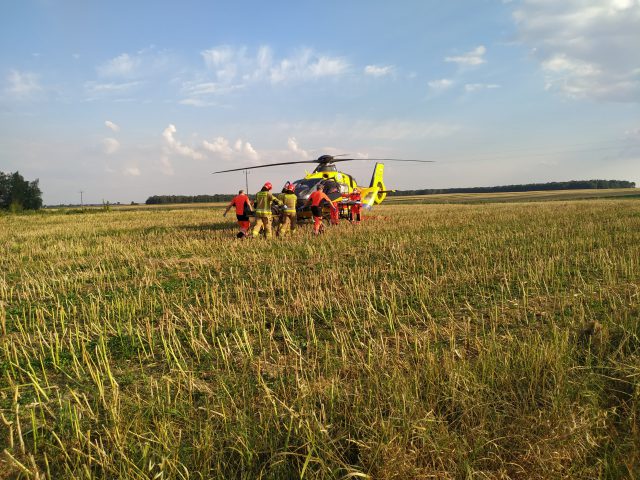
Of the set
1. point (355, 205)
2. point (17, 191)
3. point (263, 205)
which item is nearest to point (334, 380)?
point (263, 205)

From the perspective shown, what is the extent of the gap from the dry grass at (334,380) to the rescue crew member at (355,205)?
10504 mm

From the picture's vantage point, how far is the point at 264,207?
1246 centimetres

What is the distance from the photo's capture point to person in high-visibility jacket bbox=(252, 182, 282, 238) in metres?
12.3

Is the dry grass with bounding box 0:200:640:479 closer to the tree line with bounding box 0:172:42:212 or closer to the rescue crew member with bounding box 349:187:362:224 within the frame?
the rescue crew member with bounding box 349:187:362:224

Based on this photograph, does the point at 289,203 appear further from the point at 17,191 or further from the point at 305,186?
the point at 17,191

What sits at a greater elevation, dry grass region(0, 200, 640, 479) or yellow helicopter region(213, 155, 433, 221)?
yellow helicopter region(213, 155, 433, 221)

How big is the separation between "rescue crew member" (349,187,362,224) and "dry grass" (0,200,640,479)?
10.5 m

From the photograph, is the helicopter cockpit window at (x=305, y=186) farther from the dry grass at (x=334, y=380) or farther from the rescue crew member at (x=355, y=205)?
the dry grass at (x=334, y=380)

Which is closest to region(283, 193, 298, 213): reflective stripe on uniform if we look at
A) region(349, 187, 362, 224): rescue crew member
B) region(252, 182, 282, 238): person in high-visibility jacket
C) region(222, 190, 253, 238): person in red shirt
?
region(252, 182, 282, 238): person in high-visibility jacket

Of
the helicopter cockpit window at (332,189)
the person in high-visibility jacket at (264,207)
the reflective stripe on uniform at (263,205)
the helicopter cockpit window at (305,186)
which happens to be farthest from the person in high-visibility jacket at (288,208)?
the helicopter cockpit window at (332,189)

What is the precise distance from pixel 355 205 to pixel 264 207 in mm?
6549

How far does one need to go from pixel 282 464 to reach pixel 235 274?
5.88 metres

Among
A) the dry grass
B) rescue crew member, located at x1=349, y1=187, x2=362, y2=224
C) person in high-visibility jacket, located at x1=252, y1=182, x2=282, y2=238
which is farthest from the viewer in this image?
rescue crew member, located at x1=349, y1=187, x2=362, y2=224

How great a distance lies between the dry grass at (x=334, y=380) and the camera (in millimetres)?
2221
